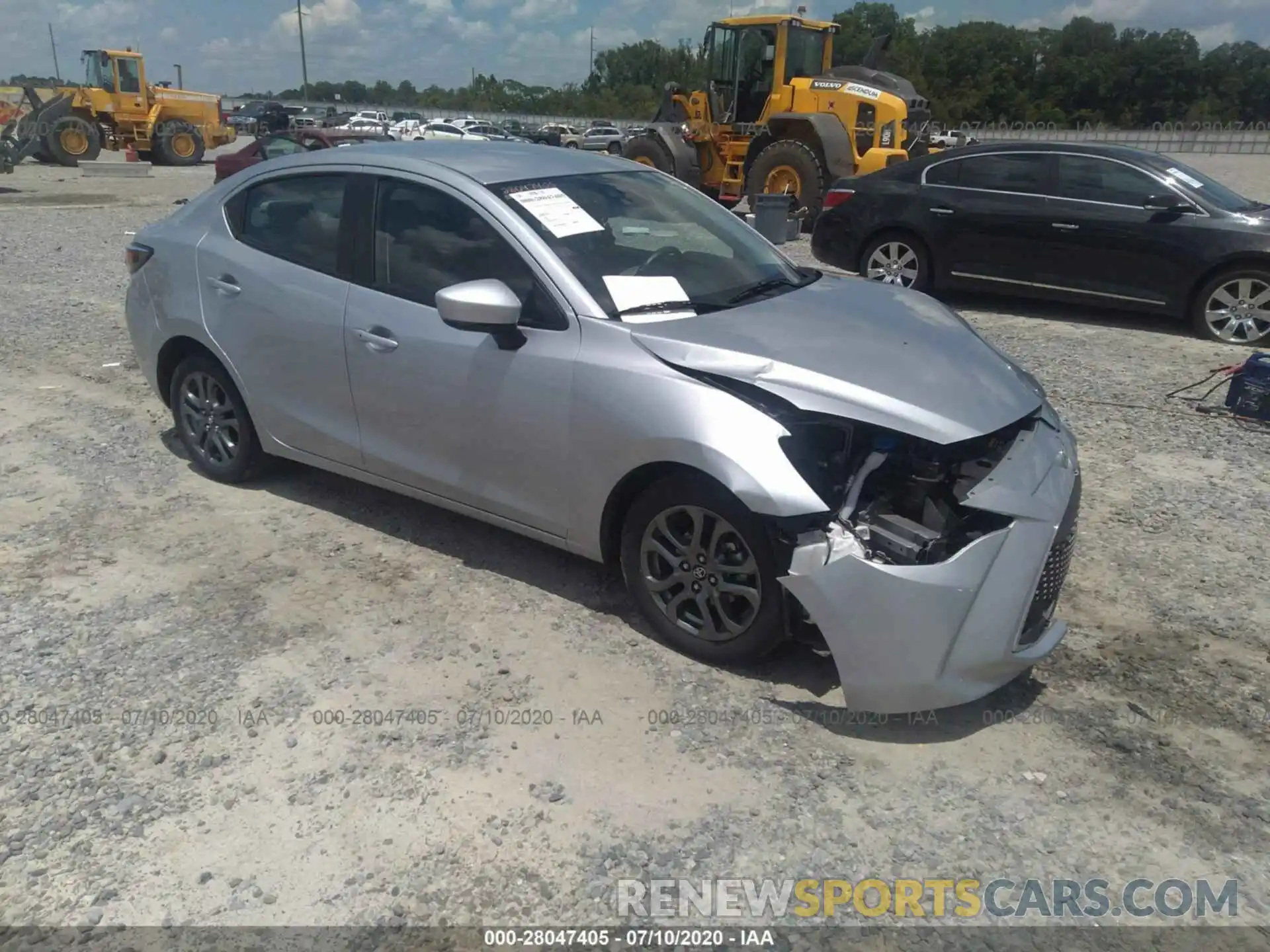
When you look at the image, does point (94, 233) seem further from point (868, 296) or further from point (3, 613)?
point (868, 296)

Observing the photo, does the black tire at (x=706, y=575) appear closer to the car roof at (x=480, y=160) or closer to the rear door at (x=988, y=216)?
the car roof at (x=480, y=160)

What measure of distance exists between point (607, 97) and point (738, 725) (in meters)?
91.9

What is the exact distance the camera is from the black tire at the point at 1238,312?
8.11 m

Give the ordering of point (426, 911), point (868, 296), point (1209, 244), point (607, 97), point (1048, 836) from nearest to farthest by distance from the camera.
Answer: point (426, 911) < point (1048, 836) < point (868, 296) < point (1209, 244) < point (607, 97)

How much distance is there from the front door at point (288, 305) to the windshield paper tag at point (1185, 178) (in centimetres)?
737

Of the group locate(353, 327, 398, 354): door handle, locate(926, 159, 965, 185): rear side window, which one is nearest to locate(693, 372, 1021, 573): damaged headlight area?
locate(353, 327, 398, 354): door handle

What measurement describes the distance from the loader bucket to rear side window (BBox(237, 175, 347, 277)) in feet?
82.0

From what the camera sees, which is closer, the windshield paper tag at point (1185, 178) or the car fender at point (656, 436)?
the car fender at point (656, 436)

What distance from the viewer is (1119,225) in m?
8.51

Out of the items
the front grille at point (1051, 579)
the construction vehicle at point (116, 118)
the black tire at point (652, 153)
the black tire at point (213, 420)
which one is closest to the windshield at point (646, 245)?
the front grille at point (1051, 579)

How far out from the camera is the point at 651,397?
11.2 ft

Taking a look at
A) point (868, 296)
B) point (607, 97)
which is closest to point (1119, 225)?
point (868, 296)

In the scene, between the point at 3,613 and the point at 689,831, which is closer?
the point at 689,831

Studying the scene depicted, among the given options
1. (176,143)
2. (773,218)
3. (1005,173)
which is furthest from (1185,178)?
(176,143)
